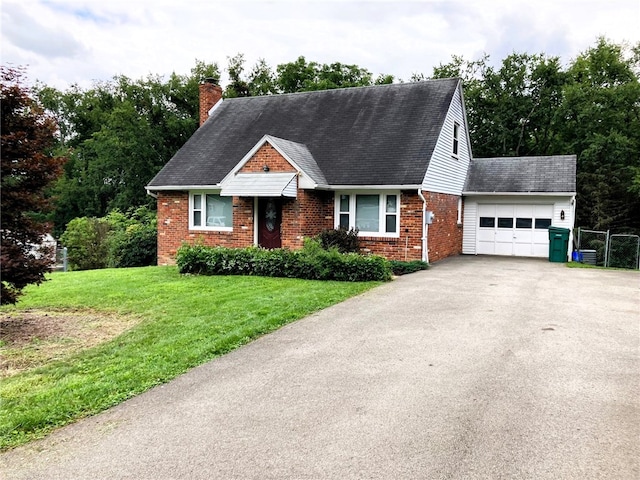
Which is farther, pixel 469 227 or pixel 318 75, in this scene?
pixel 318 75

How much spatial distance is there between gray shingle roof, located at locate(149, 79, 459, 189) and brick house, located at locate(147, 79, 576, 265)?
0.15 feet

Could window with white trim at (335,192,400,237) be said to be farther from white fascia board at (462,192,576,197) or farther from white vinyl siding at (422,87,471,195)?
white fascia board at (462,192,576,197)

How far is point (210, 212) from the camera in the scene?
1880cm

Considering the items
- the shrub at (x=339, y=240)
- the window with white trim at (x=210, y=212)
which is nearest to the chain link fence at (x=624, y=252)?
the shrub at (x=339, y=240)

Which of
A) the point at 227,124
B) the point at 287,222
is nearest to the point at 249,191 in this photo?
the point at 287,222

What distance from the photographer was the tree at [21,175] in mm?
7855

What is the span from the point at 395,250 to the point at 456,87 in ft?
23.4

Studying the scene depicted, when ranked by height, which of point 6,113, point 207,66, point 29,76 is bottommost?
point 6,113

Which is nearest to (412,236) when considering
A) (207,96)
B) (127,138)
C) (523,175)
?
(523,175)

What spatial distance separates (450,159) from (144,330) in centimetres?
1405

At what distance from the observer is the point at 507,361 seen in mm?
6258

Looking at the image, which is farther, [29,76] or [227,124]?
[227,124]

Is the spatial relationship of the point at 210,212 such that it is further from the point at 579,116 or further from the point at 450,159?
the point at 579,116

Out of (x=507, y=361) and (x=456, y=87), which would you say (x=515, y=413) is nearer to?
(x=507, y=361)
